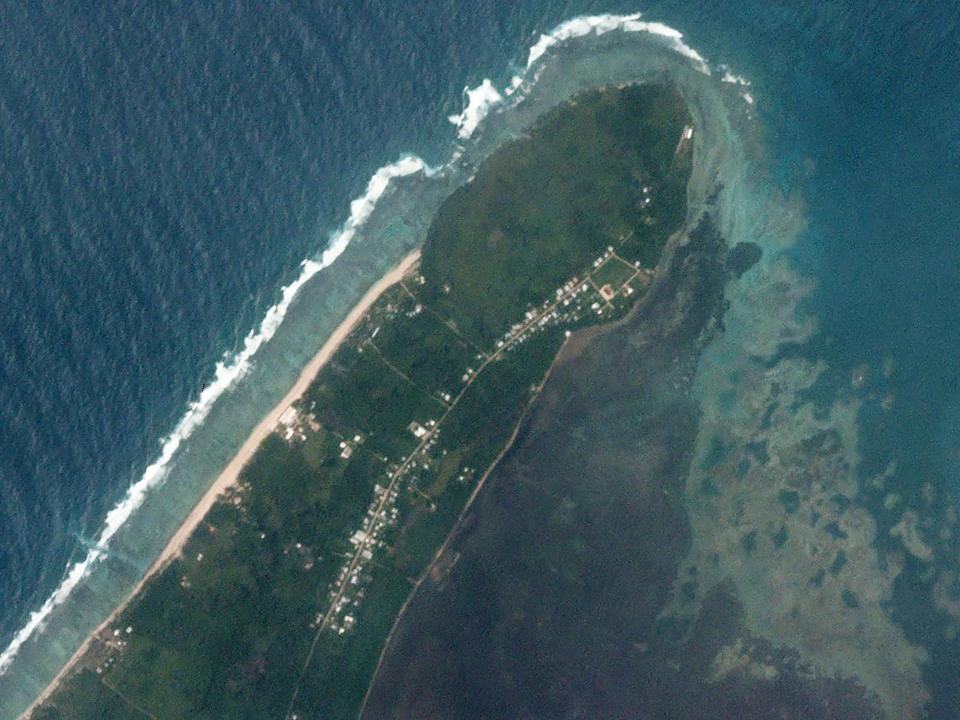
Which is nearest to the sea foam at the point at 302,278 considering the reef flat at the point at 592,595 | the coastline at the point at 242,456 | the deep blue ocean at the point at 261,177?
the deep blue ocean at the point at 261,177

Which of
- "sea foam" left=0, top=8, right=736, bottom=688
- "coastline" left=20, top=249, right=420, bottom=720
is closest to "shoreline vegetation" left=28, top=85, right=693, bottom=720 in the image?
"coastline" left=20, top=249, right=420, bottom=720

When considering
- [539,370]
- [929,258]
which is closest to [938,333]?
[929,258]

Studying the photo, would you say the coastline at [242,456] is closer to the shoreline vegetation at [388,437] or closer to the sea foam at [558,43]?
the shoreline vegetation at [388,437]

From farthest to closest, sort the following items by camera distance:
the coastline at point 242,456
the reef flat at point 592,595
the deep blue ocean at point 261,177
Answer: the deep blue ocean at point 261,177 < the coastline at point 242,456 < the reef flat at point 592,595

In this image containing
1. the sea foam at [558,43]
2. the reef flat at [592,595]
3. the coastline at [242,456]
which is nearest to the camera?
the reef flat at [592,595]

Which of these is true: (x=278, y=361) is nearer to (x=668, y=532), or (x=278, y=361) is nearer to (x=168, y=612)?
(x=168, y=612)

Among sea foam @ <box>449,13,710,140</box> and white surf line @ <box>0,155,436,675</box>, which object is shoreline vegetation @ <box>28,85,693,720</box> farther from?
white surf line @ <box>0,155,436,675</box>
